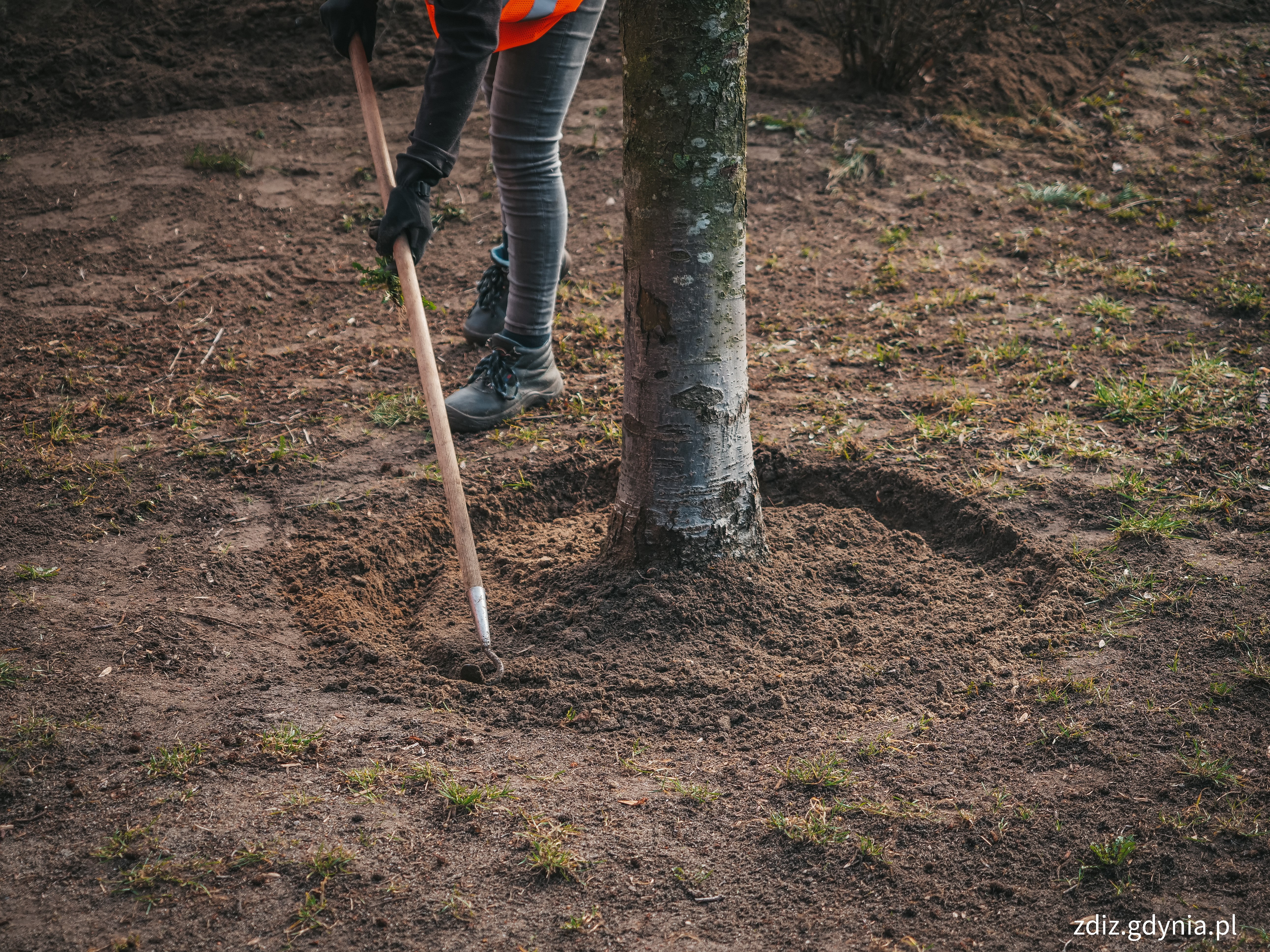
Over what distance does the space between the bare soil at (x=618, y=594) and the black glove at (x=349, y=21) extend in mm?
1377

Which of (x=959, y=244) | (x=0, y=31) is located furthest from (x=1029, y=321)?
(x=0, y=31)

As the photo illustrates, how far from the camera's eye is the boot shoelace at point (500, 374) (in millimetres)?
3652

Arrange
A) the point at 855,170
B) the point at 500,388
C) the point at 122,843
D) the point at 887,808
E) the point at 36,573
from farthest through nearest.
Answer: the point at 855,170, the point at 500,388, the point at 36,573, the point at 887,808, the point at 122,843

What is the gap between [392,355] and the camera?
→ 4191mm

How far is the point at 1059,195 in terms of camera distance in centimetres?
542

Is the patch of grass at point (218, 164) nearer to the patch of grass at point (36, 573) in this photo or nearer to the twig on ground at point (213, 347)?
the twig on ground at point (213, 347)

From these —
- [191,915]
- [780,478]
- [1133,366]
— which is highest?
[1133,366]

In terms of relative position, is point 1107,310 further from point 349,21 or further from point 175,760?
point 175,760

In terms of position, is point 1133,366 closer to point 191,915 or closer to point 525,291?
point 525,291

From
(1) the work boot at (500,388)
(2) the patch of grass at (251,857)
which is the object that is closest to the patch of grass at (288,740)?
(2) the patch of grass at (251,857)

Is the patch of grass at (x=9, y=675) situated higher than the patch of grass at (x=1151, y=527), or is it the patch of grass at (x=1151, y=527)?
the patch of grass at (x=1151, y=527)

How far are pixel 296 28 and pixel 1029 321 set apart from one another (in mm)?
5086

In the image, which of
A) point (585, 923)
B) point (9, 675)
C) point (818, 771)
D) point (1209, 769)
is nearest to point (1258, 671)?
point (1209, 769)

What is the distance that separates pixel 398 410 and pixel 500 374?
1.43 ft
